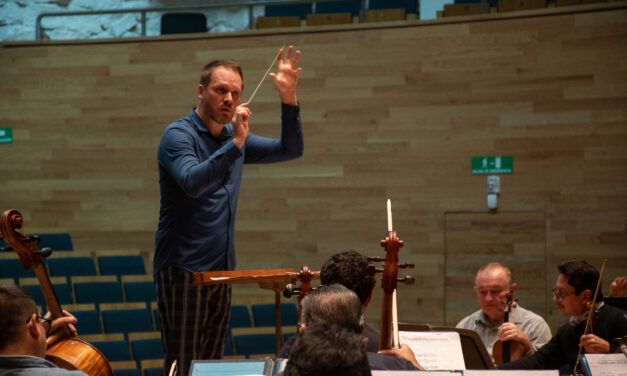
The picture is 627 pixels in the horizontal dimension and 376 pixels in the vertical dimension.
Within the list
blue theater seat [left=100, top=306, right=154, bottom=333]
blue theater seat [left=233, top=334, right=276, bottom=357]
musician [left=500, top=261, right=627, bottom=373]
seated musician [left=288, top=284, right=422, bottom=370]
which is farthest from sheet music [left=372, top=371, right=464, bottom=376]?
blue theater seat [left=100, top=306, right=154, bottom=333]

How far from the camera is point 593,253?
13.8 ft

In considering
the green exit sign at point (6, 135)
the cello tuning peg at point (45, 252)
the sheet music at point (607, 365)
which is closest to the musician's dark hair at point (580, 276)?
the sheet music at point (607, 365)

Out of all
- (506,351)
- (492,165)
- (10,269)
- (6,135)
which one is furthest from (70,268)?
(506,351)

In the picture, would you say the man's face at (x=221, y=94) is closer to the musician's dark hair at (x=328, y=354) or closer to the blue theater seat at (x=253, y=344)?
the musician's dark hair at (x=328, y=354)

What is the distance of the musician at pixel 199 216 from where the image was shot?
170 cm

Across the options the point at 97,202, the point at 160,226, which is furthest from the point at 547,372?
the point at 97,202

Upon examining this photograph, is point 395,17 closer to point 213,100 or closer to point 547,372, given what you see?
point 213,100

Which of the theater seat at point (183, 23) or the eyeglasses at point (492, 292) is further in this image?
the theater seat at point (183, 23)

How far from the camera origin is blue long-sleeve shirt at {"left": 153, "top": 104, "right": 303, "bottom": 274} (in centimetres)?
167

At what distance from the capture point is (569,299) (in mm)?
2312

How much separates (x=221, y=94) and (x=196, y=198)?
25 cm

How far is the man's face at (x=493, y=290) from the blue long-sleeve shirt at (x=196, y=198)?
1.18 m

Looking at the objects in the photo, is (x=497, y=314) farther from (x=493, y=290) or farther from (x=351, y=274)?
(x=351, y=274)

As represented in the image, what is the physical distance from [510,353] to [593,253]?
2.02 meters
